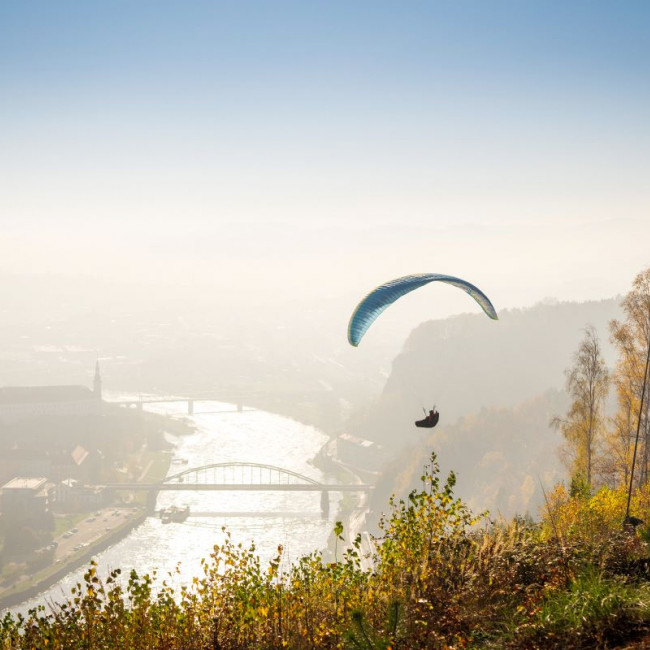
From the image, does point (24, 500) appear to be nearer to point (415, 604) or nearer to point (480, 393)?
point (415, 604)

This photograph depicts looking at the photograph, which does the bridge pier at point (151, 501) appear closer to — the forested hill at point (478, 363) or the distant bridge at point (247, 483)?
the distant bridge at point (247, 483)

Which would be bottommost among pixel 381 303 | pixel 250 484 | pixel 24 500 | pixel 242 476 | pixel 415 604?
pixel 24 500

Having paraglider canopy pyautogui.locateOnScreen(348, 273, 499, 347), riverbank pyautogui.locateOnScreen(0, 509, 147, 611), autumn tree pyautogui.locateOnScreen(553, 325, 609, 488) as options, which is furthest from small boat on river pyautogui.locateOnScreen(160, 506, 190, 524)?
paraglider canopy pyautogui.locateOnScreen(348, 273, 499, 347)

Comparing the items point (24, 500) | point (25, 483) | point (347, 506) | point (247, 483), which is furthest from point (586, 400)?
point (25, 483)

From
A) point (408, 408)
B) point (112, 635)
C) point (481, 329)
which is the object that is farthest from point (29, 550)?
point (481, 329)

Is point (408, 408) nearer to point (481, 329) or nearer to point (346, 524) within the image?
point (481, 329)

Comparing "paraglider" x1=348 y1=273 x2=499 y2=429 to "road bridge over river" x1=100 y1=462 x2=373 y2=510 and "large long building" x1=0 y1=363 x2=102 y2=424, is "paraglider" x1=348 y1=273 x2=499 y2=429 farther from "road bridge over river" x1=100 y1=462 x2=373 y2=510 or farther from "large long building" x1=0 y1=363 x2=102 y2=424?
"large long building" x1=0 y1=363 x2=102 y2=424
